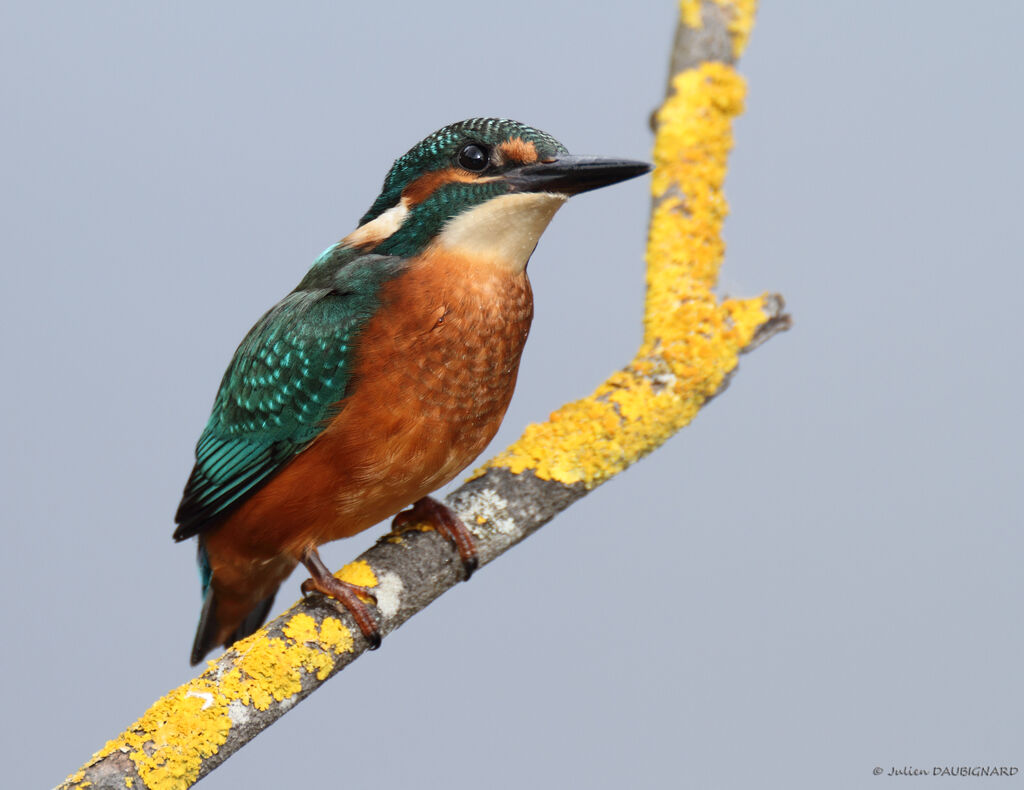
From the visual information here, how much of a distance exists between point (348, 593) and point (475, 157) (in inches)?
39.5

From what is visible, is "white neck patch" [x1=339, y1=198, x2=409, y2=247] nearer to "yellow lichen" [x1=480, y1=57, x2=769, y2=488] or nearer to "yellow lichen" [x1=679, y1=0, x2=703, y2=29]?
"yellow lichen" [x1=480, y1=57, x2=769, y2=488]

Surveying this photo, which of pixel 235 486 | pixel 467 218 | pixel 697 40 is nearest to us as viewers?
pixel 467 218

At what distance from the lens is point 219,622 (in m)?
3.08

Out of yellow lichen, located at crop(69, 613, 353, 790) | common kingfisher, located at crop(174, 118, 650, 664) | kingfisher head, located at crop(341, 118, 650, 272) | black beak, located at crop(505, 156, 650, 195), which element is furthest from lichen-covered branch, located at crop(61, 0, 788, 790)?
black beak, located at crop(505, 156, 650, 195)

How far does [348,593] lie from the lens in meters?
2.56

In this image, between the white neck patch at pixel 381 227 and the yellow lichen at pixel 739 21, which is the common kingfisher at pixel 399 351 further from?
the yellow lichen at pixel 739 21

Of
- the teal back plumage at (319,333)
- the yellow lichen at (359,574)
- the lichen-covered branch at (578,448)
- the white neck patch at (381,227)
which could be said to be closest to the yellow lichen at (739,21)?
the lichen-covered branch at (578,448)

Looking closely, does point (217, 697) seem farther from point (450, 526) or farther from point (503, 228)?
point (503, 228)

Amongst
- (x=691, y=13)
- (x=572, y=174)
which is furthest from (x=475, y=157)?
(x=691, y=13)

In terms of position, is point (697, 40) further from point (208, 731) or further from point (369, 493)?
point (208, 731)

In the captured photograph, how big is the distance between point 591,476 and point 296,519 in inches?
31.1

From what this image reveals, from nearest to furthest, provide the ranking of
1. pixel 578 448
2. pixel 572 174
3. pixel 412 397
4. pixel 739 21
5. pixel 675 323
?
pixel 572 174 → pixel 412 397 → pixel 578 448 → pixel 675 323 → pixel 739 21

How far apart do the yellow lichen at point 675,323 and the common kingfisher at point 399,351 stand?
1.14ft

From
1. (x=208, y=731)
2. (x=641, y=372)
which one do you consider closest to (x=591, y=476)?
(x=641, y=372)
